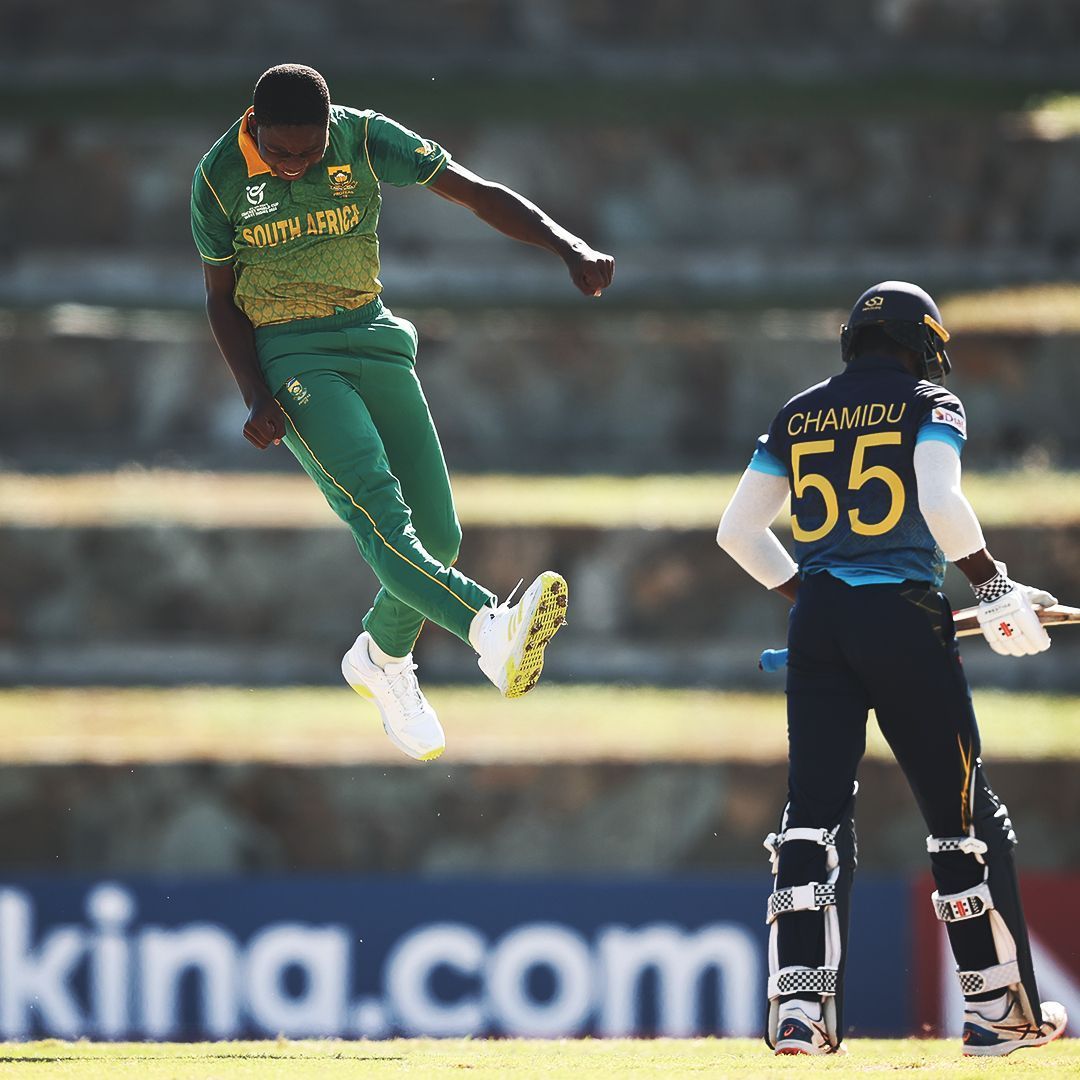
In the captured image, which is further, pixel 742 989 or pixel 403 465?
pixel 742 989

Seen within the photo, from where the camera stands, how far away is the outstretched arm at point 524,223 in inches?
273

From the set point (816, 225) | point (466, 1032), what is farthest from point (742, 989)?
point (816, 225)

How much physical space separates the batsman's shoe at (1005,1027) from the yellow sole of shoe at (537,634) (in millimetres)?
2014

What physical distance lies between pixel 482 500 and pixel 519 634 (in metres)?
8.66

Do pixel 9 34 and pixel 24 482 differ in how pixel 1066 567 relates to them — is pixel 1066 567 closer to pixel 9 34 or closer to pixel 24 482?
pixel 24 482

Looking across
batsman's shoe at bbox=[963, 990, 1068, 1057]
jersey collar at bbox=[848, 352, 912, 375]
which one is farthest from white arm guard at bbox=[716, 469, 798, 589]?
batsman's shoe at bbox=[963, 990, 1068, 1057]

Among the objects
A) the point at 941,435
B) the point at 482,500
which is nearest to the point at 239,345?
the point at 941,435

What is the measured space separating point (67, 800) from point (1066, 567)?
759 centimetres

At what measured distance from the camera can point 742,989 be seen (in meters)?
11.4

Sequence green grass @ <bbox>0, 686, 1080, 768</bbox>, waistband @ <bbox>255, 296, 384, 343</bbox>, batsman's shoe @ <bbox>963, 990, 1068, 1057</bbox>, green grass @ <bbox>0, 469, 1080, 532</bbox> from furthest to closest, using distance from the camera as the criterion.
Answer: green grass @ <bbox>0, 469, 1080, 532</bbox>, green grass @ <bbox>0, 686, 1080, 768</bbox>, waistband @ <bbox>255, 296, 384, 343</bbox>, batsman's shoe @ <bbox>963, 990, 1068, 1057</bbox>

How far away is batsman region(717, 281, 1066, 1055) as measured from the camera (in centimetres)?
670

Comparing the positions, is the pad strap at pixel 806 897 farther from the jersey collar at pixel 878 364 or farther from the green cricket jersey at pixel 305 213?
the green cricket jersey at pixel 305 213

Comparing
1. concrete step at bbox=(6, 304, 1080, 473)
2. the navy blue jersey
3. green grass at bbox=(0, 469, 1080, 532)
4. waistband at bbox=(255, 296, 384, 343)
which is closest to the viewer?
the navy blue jersey

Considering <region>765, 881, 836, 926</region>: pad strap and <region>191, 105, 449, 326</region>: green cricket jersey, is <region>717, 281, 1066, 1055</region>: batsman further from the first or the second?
<region>191, 105, 449, 326</region>: green cricket jersey
